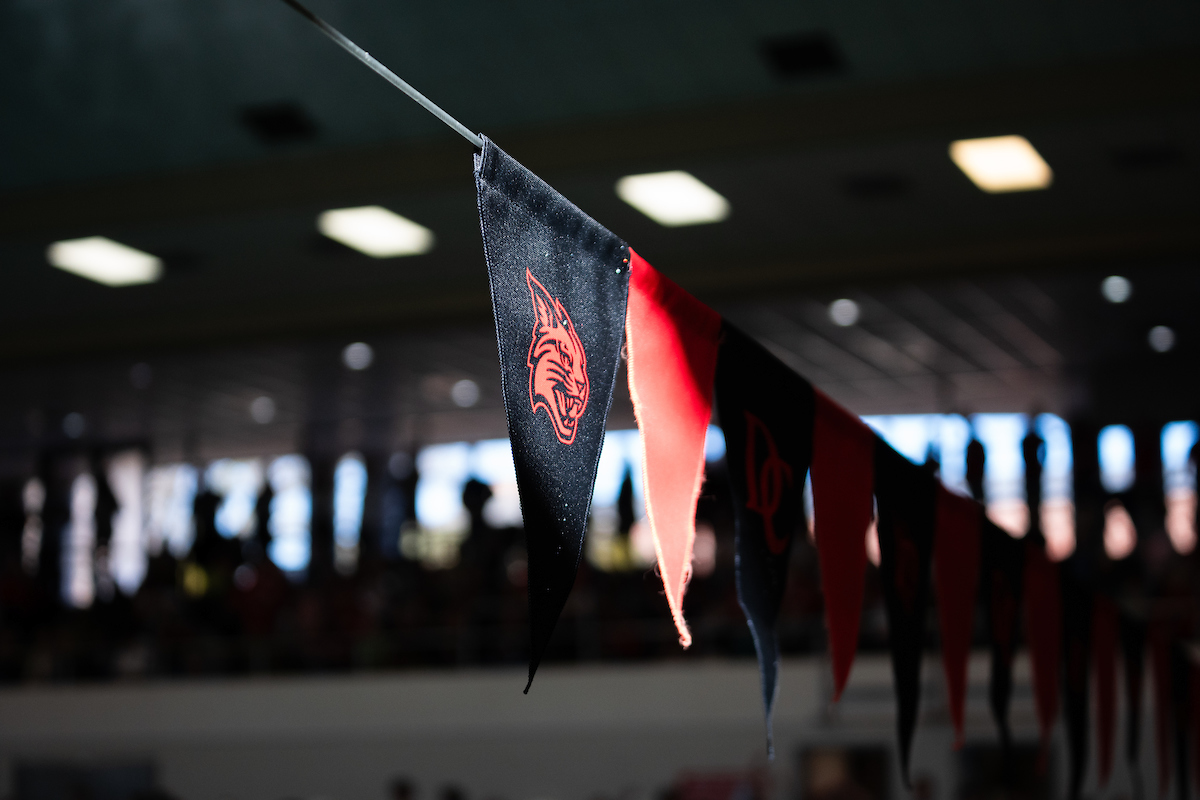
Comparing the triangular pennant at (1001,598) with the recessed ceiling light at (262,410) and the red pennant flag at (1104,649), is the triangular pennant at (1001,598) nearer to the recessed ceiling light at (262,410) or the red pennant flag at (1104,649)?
the red pennant flag at (1104,649)

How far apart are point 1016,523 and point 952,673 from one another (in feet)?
39.5

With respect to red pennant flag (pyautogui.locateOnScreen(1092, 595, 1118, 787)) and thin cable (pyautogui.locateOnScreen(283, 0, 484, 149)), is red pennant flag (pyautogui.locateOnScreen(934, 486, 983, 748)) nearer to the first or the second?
red pennant flag (pyautogui.locateOnScreen(1092, 595, 1118, 787))

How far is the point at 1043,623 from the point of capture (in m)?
4.98

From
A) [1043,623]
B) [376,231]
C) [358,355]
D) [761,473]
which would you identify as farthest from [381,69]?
[358,355]

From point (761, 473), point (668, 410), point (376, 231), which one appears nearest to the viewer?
point (668, 410)

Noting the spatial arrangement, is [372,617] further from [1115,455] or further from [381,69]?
[381,69]

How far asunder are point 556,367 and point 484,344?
10409 millimetres

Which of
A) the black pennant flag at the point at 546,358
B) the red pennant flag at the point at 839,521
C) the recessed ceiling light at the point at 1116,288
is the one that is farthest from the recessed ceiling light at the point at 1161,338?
the black pennant flag at the point at 546,358

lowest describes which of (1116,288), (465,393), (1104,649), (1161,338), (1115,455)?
(1104,649)

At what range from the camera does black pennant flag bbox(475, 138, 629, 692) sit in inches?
69.9

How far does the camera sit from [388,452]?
18.8 m

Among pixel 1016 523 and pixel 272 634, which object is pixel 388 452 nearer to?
pixel 272 634

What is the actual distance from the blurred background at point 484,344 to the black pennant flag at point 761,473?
2217 mm

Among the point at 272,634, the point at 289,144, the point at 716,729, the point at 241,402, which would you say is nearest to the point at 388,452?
the point at 241,402
